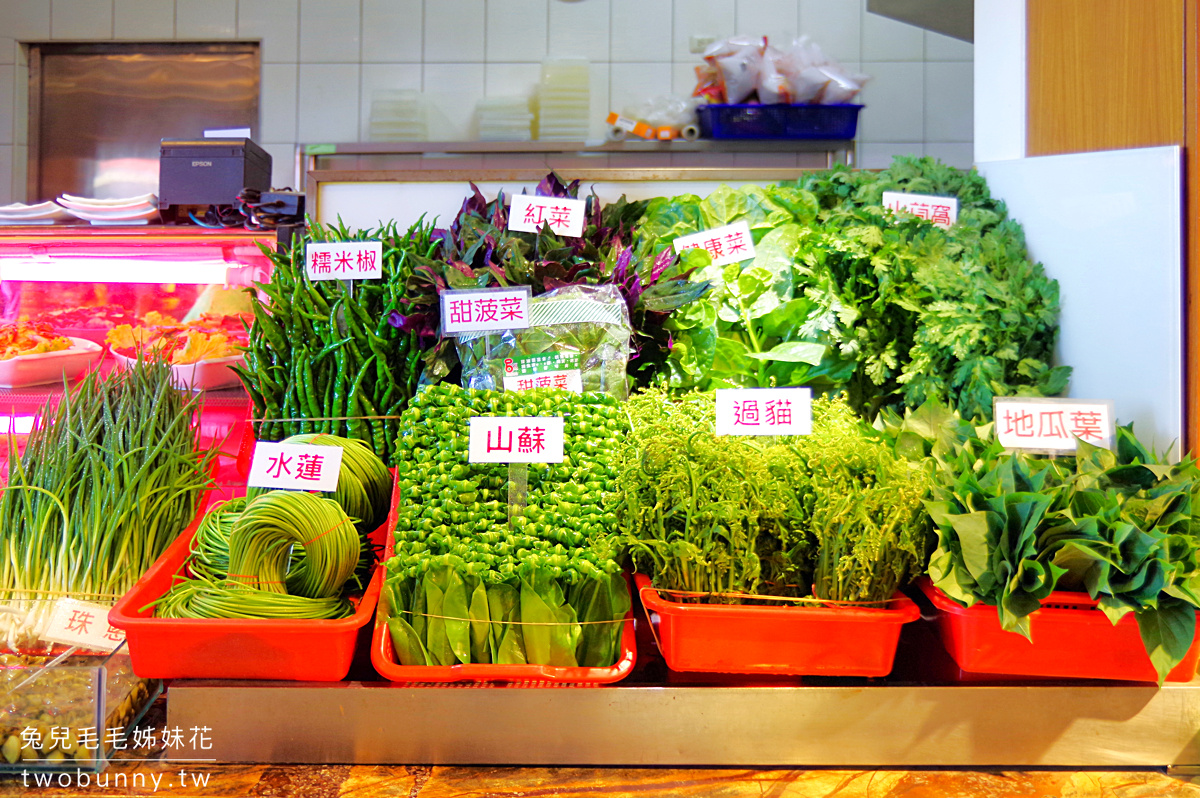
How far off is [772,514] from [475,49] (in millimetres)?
4396

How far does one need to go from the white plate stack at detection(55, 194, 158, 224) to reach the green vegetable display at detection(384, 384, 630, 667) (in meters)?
1.59

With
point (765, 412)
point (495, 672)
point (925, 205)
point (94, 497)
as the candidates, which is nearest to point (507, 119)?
point (925, 205)

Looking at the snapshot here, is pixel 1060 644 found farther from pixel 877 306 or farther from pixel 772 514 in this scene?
pixel 877 306

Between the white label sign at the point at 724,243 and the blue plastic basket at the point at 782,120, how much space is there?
8.09 ft

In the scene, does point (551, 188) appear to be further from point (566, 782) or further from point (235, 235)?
point (566, 782)

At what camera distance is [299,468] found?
149 cm

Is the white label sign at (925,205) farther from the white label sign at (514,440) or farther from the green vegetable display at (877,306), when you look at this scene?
the white label sign at (514,440)

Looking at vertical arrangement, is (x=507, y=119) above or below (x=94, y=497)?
above

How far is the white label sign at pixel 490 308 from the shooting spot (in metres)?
1.70

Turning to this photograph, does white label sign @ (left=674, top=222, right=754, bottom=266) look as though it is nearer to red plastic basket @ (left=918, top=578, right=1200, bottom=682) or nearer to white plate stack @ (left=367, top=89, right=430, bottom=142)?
red plastic basket @ (left=918, top=578, right=1200, bottom=682)

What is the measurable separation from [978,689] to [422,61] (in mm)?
4735

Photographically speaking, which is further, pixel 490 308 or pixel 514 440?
pixel 490 308

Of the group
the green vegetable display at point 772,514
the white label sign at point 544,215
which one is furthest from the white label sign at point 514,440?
the white label sign at point 544,215

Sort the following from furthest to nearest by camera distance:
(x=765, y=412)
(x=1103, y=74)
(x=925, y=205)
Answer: (x=925, y=205), (x=1103, y=74), (x=765, y=412)
